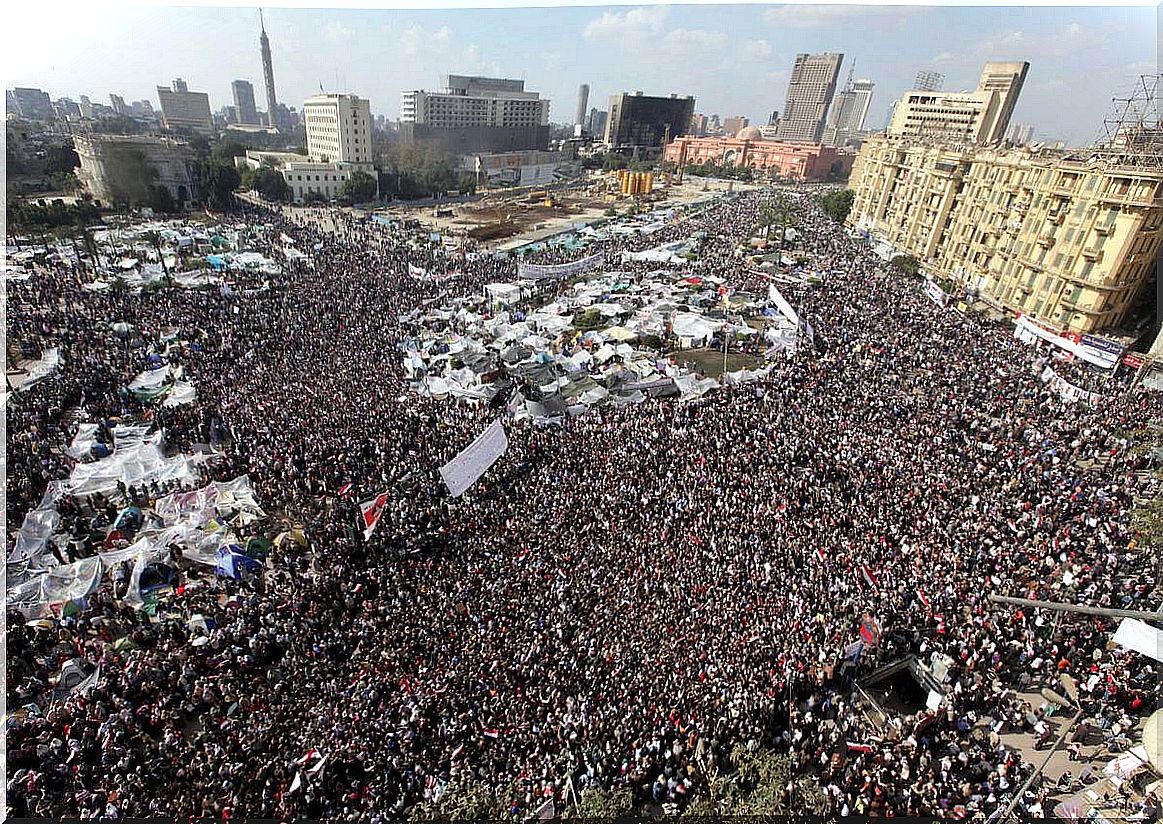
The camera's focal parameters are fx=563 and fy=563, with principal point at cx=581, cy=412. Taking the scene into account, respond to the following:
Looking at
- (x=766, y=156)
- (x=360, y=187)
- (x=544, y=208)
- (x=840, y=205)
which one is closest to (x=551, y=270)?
(x=544, y=208)

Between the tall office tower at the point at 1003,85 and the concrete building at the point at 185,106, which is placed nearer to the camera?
the tall office tower at the point at 1003,85

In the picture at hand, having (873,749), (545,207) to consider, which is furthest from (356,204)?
(873,749)

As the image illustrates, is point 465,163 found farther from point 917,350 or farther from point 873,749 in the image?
point 873,749

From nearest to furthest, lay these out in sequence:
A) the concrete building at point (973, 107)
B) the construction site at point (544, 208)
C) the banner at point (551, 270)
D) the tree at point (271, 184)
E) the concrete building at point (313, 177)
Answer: the banner at point (551, 270) → the construction site at point (544, 208) → the tree at point (271, 184) → the concrete building at point (313, 177) → the concrete building at point (973, 107)

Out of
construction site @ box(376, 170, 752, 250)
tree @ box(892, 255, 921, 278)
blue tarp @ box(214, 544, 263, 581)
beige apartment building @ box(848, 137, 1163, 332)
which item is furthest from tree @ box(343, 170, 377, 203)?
blue tarp @ box(214, 544, 263, 581)

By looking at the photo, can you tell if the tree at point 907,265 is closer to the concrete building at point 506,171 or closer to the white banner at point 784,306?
the white banner at point 784,306

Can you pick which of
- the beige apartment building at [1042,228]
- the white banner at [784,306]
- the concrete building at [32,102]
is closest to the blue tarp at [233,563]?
the white banner at [784,306]

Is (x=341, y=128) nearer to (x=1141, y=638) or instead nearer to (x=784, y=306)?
(x=784, y=306)
